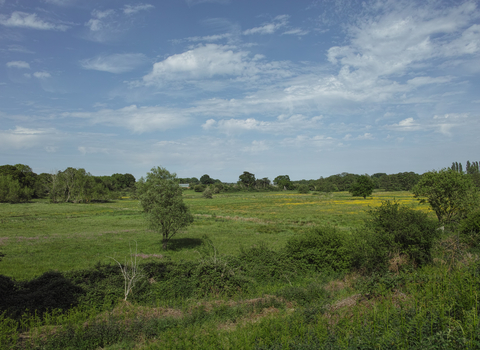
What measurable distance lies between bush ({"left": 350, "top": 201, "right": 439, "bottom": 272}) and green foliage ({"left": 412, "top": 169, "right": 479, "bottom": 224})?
1626 centimetres

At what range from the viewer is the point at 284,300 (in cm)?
1061

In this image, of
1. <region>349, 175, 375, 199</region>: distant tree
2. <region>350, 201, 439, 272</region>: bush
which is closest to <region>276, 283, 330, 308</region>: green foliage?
<region>350, 201, 439, 272</region>: bush

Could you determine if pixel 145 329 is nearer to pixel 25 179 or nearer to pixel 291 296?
pixel 291 296

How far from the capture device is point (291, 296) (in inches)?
421

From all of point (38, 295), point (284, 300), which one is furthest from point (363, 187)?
point (38, 295)

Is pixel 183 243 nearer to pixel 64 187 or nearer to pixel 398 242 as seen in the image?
pixel 398 242

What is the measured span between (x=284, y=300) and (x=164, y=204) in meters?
15.8

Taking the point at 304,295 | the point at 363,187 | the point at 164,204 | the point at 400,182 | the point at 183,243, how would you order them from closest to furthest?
the point at 304,295, the point at 164,204, the point at 183,243, the point at 363,187, the point at 400,182

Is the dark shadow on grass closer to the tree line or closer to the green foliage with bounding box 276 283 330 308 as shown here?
the green foliage with bounding box 276 283 330 308

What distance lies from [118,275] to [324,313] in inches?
381

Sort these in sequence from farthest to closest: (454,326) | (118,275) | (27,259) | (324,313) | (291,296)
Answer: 1. (27,259)
2. (118,275)
3. (291,296)
4. (324,313)
5. (454,326)

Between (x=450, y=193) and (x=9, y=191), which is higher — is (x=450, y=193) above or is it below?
below

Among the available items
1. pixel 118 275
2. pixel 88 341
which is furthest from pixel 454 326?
pixel 118 275

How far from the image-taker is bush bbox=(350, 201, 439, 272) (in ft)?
43.4
